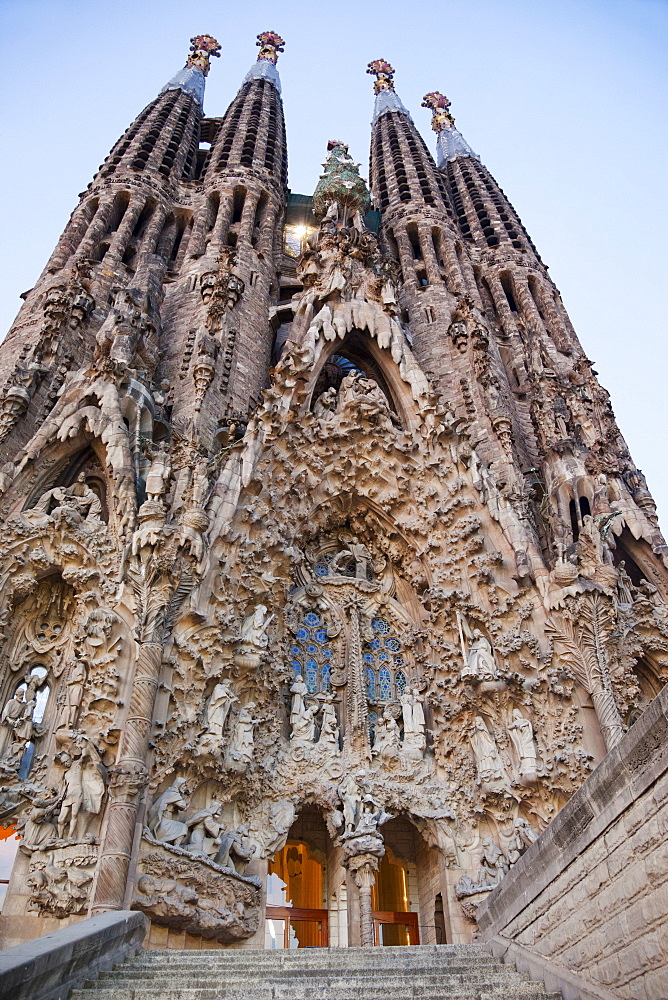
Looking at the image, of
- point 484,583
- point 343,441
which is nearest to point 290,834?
point 484,583

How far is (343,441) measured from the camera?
12273mm

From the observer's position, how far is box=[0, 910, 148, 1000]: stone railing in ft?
12.0

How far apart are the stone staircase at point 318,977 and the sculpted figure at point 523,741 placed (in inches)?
145

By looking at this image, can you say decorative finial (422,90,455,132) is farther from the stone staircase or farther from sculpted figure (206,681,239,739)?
the stone staircase

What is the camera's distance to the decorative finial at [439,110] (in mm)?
31188

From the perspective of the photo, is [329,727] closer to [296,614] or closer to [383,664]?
[383,664]

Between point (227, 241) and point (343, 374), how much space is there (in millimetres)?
5740

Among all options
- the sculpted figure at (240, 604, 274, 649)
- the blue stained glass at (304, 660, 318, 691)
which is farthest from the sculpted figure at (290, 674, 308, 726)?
the sculpted figure at (240, 604, 274, 649)

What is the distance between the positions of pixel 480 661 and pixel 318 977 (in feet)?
18.8

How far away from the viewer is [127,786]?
7.63 meters

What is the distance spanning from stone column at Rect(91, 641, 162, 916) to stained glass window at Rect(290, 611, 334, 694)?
128 inches

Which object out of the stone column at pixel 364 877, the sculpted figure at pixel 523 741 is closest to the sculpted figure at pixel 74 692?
the stone column at pixel 364 877

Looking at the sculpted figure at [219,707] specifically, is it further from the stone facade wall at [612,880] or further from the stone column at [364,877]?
the stone facade wall at [612,880]

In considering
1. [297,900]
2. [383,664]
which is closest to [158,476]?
[383,664]
